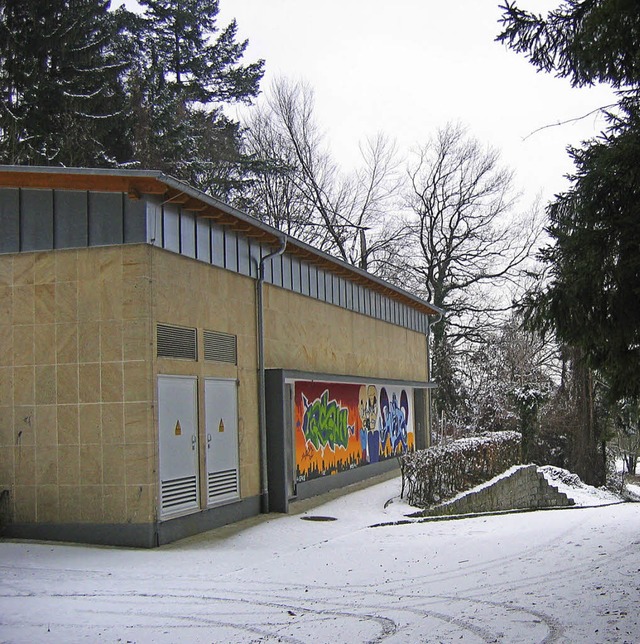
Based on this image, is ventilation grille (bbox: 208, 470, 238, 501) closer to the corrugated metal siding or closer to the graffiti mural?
the graffiti mural

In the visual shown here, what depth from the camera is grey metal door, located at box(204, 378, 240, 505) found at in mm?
13281

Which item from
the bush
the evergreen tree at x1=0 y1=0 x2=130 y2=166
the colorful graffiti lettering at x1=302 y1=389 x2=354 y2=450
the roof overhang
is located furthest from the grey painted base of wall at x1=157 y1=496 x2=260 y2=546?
the evergreen tree at x1=0 y1=0 x2=130 y2=166

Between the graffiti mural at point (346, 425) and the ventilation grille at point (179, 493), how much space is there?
12.2 ft

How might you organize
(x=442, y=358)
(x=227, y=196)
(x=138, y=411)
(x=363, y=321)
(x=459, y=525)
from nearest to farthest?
(x=138, y=411), (x=459, y=525), (x=363, y=321), (x=227, y=196), (x=442, y=358)

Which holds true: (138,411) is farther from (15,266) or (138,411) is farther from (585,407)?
(585,407)

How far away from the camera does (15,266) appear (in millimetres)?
12328

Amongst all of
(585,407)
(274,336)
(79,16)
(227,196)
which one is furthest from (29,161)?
(585,407)

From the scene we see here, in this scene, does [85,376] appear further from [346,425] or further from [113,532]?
[346,425]

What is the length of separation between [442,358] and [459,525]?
26270 millimetres

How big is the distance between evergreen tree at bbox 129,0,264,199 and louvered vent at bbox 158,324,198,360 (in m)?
17.7

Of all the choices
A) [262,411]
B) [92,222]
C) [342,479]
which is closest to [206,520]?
[262,411]

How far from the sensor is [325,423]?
58.4 feet

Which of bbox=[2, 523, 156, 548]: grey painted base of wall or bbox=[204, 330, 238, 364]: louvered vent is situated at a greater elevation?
bbox=[204, 330, 238, 364]: louvered vent

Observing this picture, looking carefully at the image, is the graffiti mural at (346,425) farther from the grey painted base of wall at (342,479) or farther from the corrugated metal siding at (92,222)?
the corrugated metal siding at (92,222)
